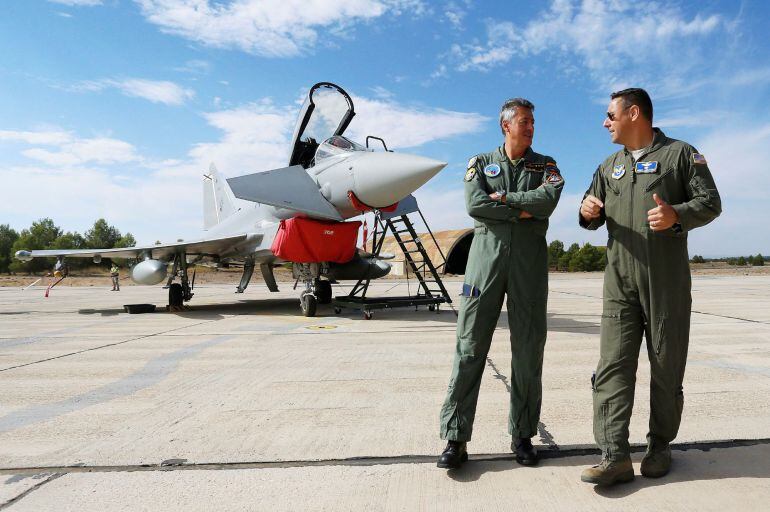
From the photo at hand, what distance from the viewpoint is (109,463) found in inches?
110

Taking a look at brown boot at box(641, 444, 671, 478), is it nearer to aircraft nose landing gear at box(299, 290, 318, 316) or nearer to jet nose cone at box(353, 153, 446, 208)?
jet nose cone at box(353, 153, 446, 208)

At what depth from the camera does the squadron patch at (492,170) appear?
9.96 ft

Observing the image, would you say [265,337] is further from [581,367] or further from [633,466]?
[633,466]

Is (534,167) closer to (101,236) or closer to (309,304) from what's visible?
(309,304)

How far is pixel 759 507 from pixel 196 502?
8.33ft

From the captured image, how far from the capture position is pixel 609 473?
96.6 inches

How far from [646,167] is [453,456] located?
6.02ft

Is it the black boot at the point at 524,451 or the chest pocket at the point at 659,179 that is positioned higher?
the chest pocket at the point at 659,179

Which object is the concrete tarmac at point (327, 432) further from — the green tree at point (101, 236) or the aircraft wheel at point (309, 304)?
the green tree at point (101, 236)

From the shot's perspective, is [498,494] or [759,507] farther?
[498,494]

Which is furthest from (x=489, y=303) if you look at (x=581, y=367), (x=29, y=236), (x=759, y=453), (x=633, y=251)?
(x=29, y=236)

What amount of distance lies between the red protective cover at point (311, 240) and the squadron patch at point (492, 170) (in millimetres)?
7631

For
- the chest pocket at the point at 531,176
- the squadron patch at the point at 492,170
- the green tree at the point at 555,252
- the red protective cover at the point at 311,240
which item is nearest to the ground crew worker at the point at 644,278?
the chest pocket at the point at 531,176

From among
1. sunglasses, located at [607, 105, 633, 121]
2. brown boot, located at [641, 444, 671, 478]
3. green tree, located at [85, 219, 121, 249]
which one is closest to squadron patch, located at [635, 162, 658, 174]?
sunglasses, located at [607, 105, 633, 121]
